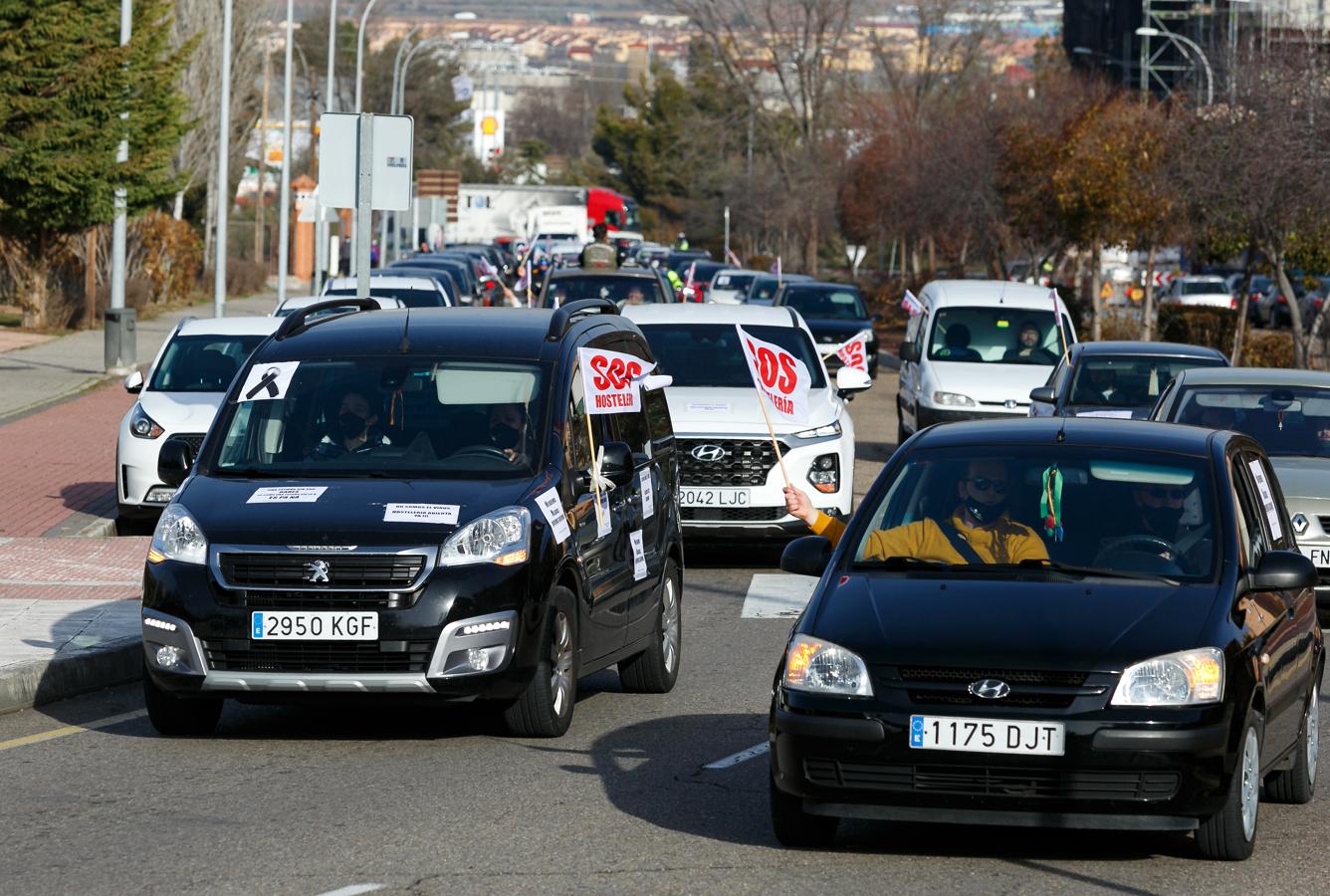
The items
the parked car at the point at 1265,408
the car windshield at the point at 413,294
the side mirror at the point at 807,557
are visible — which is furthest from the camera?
the car windshield at the point at 413,294

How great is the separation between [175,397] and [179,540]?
359 inches

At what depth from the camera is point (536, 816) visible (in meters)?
7.95

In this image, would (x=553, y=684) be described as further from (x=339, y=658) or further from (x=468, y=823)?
(x=468, y=823)

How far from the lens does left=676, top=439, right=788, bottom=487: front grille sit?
15.8 metres

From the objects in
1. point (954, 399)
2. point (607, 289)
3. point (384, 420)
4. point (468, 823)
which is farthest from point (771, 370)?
point (607, 289)

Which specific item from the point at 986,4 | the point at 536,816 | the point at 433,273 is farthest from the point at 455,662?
the point at 986,4

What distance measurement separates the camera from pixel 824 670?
7.20 m

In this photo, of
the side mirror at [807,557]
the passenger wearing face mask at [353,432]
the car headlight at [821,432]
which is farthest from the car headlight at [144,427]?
the side mirror at [807,557]

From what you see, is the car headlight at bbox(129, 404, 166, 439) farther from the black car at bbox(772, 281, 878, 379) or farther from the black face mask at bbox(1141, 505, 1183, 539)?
the black car at bbox(772, 281, 878, 379)

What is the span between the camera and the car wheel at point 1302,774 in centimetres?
840

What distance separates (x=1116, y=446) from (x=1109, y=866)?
1.68m

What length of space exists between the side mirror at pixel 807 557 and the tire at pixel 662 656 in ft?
8.65

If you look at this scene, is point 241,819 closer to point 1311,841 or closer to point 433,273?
point 1311,841

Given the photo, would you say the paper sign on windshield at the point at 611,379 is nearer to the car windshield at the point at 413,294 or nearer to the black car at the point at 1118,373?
the black car at the point at 1118,373
